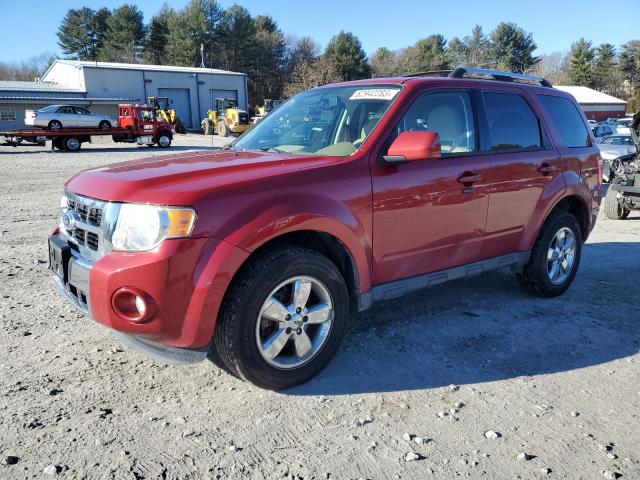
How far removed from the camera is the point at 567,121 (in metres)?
5.16

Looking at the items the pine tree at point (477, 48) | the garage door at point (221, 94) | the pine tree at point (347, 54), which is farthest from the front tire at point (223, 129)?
the pine tree at point (477, 48)

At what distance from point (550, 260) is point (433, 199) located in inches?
75.3

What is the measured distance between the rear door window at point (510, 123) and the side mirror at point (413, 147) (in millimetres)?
1100

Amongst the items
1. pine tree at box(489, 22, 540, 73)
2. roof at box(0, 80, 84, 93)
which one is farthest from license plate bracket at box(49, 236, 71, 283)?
pine tree at box(489, 22, 540, 73)

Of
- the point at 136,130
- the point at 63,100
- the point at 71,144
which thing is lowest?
the point at 71,144

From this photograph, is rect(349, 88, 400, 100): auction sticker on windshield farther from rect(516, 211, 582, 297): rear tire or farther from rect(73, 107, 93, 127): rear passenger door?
rect(73, 107, 93, 127): rear passenger door

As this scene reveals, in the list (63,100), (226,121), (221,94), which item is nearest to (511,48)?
(221,94)

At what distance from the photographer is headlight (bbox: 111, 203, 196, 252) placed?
8.75ft

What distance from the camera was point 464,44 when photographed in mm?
91875

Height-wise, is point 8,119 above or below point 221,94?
below

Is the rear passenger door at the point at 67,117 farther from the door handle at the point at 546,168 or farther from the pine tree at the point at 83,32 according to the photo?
the pine tree at the point at 83,32

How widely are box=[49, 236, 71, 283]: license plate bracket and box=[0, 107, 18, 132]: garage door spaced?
43955mm

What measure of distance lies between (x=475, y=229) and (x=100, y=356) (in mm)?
2937

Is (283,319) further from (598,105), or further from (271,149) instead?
(598,105)
